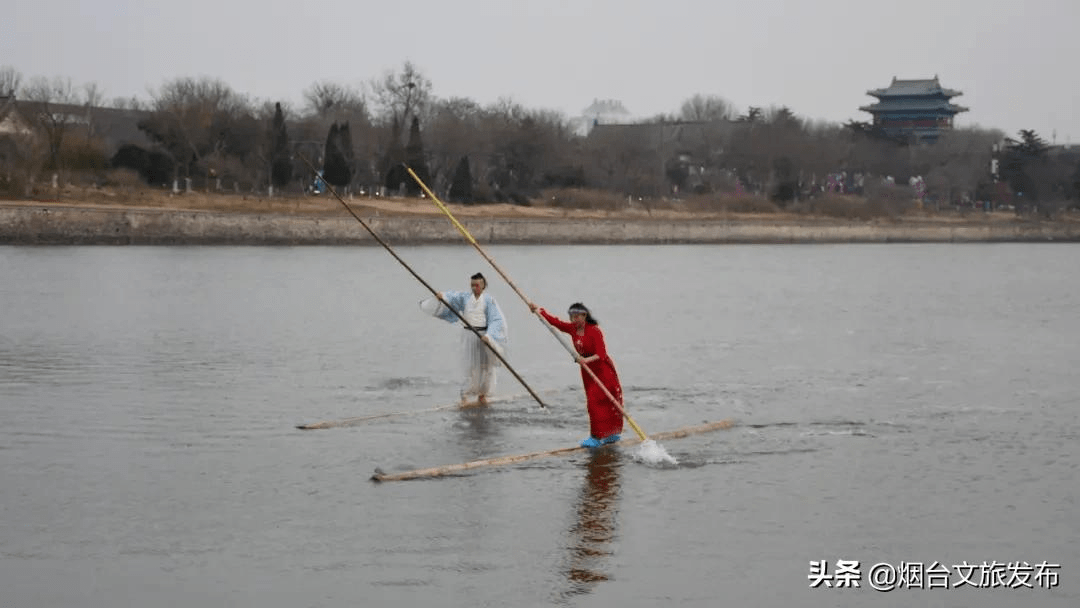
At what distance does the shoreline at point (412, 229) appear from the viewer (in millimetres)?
54750

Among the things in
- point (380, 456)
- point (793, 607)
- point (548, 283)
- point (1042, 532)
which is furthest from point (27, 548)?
point (548, 283)

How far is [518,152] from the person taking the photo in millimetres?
79000

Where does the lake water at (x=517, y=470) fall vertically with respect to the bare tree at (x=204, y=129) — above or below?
below

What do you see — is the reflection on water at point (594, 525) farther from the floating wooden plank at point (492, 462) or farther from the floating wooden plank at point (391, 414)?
the floating wooden plank at point (391, 414)

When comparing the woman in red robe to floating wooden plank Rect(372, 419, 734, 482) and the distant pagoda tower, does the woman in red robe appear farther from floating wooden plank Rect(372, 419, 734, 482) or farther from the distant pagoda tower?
the distant pagoda tower

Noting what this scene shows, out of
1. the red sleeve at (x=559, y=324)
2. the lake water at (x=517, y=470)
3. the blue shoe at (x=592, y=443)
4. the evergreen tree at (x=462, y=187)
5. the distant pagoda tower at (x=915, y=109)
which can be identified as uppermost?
the distant pagoda tower at (x=915, y=109)

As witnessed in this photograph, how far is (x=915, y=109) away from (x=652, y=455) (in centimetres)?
10960

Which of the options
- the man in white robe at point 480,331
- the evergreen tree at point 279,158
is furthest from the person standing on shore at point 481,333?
the evergreen tree at point 279,158

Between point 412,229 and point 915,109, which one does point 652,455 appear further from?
point 915,109

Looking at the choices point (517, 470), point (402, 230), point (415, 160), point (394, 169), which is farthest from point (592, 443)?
point (415, 160)

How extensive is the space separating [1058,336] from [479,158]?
49.9 m

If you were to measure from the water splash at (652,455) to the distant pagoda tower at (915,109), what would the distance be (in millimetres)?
106329

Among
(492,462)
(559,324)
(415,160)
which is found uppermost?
(415,160)

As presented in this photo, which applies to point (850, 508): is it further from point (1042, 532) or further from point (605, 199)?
point (605, 199)
